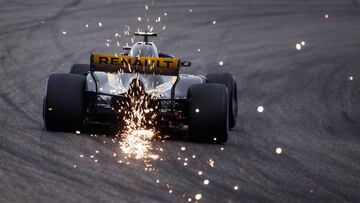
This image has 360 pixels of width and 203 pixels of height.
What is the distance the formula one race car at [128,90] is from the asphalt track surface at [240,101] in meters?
0.24

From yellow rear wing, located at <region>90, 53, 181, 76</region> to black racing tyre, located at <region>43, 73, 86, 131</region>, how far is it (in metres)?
0.66

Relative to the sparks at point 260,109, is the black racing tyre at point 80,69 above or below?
above

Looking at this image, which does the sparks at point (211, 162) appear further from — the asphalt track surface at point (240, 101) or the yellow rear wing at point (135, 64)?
the yellow rear wing at point (135, 64)

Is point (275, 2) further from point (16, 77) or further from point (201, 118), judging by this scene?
point (201, 118)

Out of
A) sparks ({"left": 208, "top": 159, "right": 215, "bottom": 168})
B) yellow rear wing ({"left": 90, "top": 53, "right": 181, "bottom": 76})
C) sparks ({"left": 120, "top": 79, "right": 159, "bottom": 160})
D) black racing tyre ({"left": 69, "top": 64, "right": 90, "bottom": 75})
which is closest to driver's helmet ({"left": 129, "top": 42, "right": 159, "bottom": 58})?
yellow rear wing ({"left": 90, "top": 53, "right": 181, "bottom": 76})

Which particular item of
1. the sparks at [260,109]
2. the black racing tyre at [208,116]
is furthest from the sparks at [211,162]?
the sparks at [260,109]

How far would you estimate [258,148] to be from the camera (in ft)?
49.8

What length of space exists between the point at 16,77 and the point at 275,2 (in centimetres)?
1580

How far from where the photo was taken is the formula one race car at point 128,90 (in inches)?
586

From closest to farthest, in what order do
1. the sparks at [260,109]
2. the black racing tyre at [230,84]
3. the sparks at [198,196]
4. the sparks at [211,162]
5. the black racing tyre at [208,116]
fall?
the sparks at [198,196]
the sparks at [211,162]
the black racing tyre at [208,116]
the black racing tyre at [230,84]
the sparks at [260,109]

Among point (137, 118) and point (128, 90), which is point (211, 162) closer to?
point (137, 118)

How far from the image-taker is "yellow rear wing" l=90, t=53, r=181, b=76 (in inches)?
612

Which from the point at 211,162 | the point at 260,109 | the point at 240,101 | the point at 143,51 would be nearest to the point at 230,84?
the point at 143,51

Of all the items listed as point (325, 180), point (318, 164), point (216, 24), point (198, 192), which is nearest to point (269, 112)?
point (318, 164)
